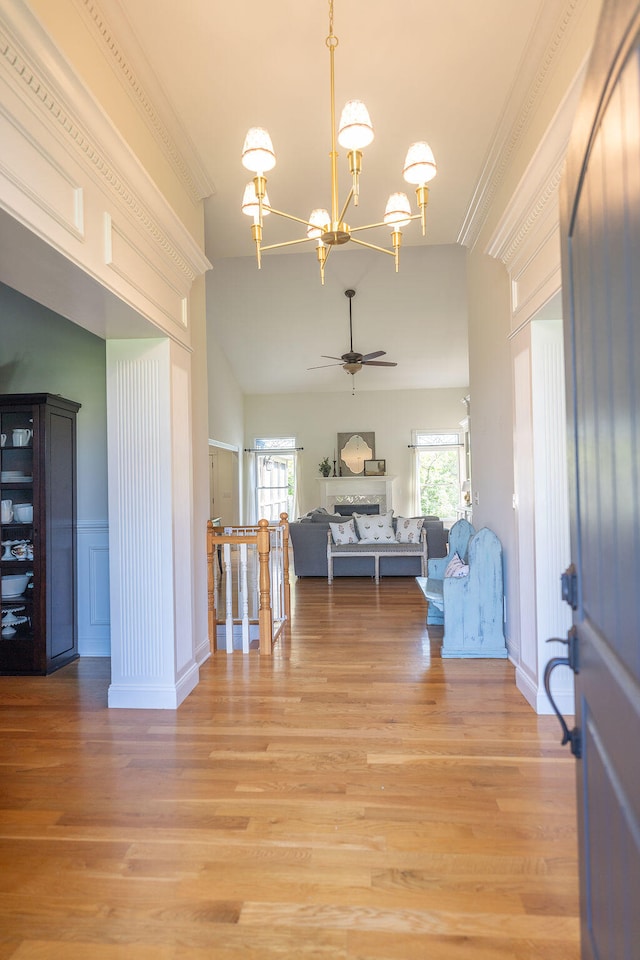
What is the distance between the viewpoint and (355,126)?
95.7 inches

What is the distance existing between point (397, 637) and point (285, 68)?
3947 mm

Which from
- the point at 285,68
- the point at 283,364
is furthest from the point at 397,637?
the point at 283,364

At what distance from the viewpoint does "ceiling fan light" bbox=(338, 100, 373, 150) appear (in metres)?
2.43

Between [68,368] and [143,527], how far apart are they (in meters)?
1.88

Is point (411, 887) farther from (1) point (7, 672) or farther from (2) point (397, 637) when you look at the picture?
(1) point (7, 672)

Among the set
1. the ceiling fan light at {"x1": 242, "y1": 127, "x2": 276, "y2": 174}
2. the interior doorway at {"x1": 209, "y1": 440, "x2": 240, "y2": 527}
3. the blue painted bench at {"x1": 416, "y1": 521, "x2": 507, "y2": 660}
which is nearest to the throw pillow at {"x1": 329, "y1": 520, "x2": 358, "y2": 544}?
the interior doorway at {"x1": 209, "y1": 440, "x2": 240, "y2": 527}

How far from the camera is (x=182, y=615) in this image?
3475mm

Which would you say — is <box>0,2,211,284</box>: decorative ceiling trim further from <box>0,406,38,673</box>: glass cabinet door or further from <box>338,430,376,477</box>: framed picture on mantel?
<box>338,430,376,477</box>: framed picture on mantel

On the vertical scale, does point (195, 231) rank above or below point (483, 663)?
above

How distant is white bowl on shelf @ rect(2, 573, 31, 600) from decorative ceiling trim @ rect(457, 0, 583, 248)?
437cm

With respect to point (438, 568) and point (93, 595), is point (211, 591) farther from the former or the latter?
point (438, 568)

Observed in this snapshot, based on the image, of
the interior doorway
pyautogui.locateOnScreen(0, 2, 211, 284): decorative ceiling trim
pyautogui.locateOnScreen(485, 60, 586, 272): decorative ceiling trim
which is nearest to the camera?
pyautogui.locateOnScreen(0, 2, 211, 284): decorative ceiling trim

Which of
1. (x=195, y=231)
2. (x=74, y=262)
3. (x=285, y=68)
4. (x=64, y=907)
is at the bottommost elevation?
(x=64, y=907)

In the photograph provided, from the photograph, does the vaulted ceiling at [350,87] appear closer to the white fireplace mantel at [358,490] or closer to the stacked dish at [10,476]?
the stacked dish at [10,476]
